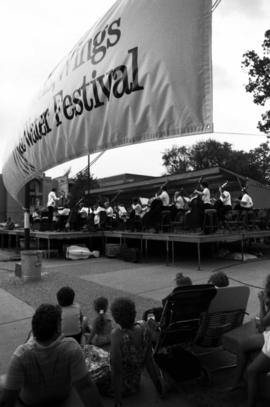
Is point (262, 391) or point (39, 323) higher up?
point (39, 323)

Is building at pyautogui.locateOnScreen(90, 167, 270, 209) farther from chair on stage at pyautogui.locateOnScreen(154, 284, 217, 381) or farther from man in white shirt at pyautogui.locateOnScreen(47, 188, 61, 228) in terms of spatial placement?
chair on stage at pyautogui.locateOnScreen(154, 284, 217, 381)

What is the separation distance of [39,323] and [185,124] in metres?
1.49

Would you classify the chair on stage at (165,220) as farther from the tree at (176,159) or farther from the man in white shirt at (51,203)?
the tree at (176,159)

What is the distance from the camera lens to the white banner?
164 cm

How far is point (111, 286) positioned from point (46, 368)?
235 inches

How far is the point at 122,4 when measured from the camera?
1940 millimetres

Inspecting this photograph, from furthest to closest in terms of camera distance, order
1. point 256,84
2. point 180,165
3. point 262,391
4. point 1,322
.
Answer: point 180,165 < point 256,84 < point 1,322 < point 262,391

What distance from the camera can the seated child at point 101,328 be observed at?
3.69 metres

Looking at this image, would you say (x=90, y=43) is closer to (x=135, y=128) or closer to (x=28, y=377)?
(x=135, y=128)

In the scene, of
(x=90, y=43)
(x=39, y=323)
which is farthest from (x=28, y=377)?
(x=90, y=43)

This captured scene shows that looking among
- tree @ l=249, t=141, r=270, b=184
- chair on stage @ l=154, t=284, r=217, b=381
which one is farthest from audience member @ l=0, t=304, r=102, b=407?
tree @ l=249, t=141, r=270, b=184

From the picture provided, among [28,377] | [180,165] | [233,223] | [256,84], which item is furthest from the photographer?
[180,165]

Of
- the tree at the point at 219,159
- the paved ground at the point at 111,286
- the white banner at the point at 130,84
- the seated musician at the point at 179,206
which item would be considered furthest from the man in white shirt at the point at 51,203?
the tree at the point at 219,159

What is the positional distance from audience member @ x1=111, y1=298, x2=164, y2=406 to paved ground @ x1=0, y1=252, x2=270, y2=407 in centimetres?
14
